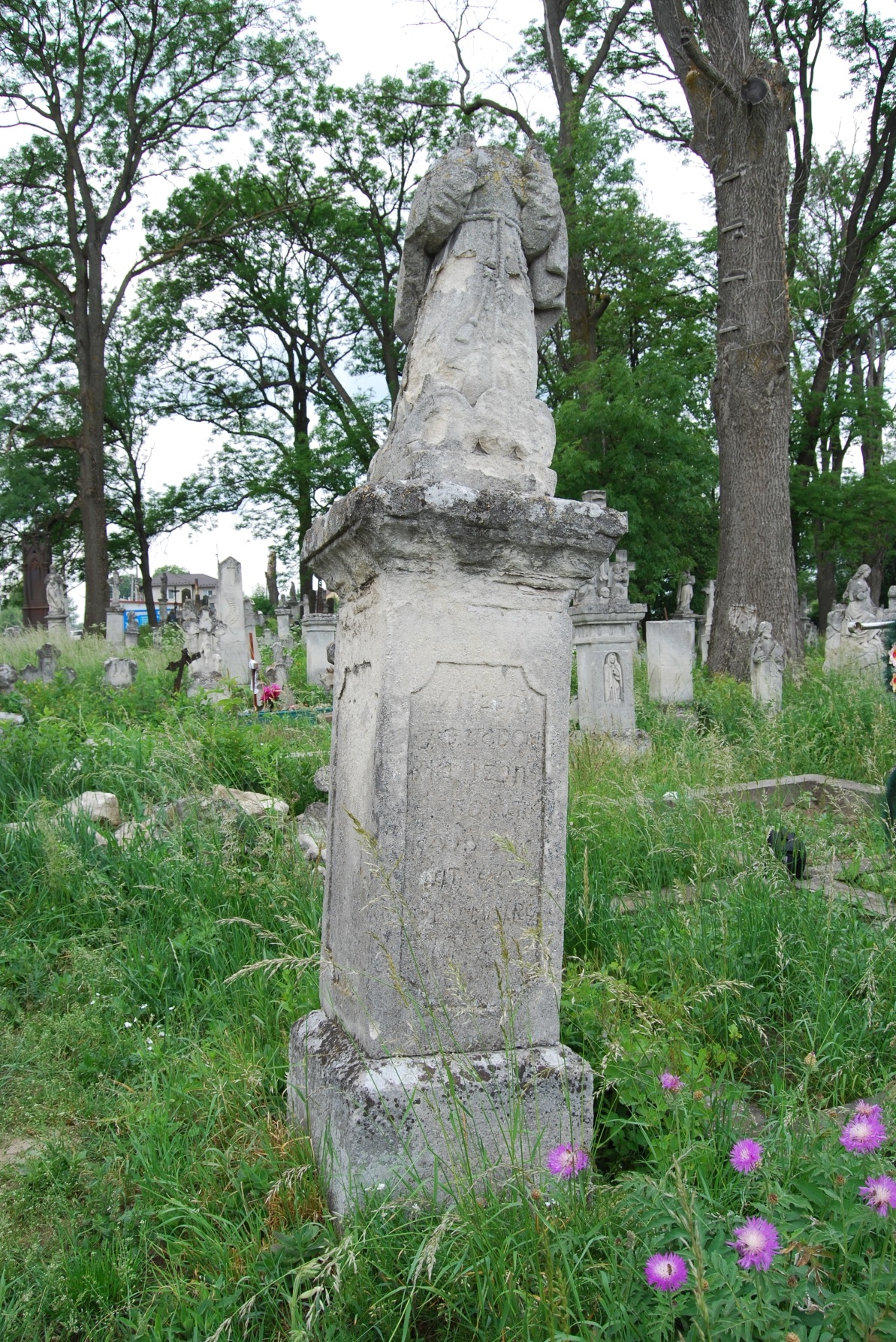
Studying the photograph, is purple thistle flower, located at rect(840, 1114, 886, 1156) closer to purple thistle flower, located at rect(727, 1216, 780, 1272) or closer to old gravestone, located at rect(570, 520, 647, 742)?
purple thistle flower, located at rect(727, 1216, 780, 1272)

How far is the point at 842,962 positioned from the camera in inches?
115

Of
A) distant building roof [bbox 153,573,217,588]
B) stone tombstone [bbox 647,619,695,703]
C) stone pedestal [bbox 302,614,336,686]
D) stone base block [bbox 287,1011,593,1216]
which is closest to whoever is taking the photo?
stone base block [bbox 287,1011,593,1216]

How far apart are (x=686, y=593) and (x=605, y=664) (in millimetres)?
16384

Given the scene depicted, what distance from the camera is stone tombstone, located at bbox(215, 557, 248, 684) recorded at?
50.1ft

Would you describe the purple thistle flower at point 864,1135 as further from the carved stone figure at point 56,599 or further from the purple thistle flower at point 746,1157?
the carved stone figure at point 56,599

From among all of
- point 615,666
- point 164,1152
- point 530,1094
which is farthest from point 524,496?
point 615,666

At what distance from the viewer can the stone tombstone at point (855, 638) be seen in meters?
10.9

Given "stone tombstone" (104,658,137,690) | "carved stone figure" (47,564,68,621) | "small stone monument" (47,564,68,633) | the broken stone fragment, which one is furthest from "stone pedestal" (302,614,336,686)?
"carved stone figure" (47,564,68,621)

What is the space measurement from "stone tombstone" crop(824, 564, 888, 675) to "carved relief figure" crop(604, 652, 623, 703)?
247 centimetres

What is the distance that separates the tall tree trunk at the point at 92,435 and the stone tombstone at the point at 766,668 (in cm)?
1474

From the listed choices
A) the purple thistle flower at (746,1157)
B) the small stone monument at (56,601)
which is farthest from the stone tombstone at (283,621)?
the purple thistle flower at (746,1157)

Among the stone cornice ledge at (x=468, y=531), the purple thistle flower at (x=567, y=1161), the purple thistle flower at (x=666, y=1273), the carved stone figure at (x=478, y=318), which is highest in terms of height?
the carved stone figure at (x=478, y=318)

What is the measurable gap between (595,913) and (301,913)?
1152 millimetres

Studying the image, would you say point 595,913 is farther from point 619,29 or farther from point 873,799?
point 619,29
